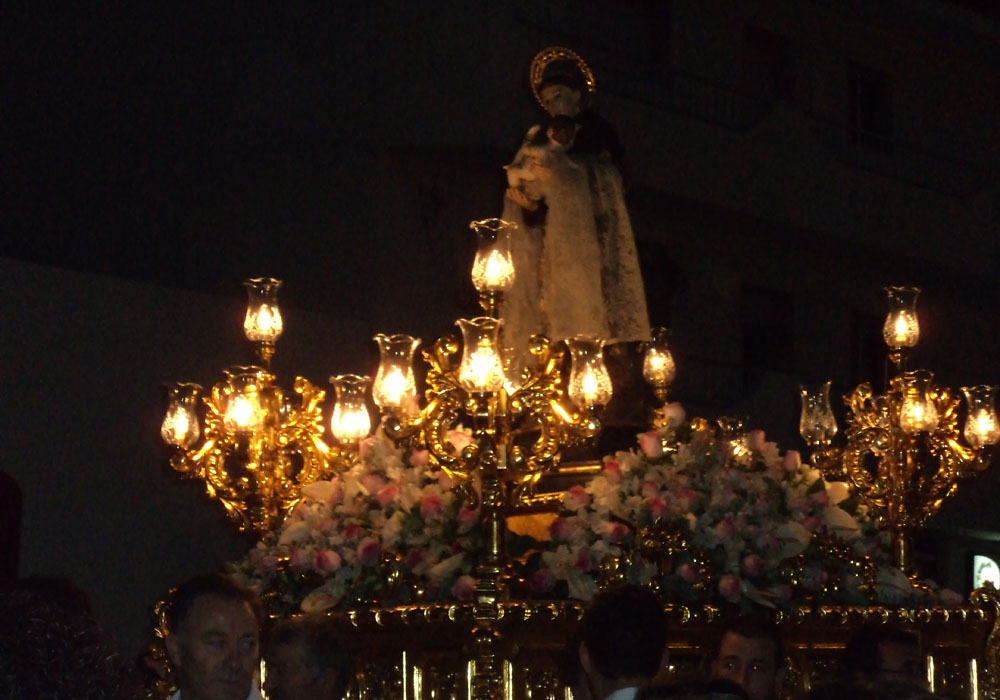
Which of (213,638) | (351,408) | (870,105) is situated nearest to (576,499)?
(351,408)

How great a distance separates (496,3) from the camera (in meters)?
12.4

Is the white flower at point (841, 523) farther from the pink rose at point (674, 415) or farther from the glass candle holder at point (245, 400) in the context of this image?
the glass candle holder at point (245, 400)

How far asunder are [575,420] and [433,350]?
27.5 inches

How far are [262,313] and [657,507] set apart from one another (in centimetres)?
198

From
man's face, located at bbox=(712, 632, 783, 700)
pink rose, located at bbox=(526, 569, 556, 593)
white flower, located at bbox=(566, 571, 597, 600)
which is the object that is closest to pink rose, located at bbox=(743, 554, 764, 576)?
white flower, located at bbox=(566, 571, 597, 600)

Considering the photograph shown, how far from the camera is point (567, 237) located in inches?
309

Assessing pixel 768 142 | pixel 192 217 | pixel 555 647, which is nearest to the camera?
pixel 555 647

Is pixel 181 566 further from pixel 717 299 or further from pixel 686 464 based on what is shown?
pixel 717 299

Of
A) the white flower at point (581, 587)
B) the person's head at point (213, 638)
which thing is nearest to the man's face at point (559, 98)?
the white flower at point (581, 587)

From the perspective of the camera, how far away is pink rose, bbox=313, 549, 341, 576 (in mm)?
6484

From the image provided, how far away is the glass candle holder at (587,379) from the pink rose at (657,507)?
433mm

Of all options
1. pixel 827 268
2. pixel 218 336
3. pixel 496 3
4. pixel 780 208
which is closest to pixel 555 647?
pixel 218 336

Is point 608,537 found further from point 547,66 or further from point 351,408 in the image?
point 547,66

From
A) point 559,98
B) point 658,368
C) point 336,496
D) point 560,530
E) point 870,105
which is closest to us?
point 560,530
